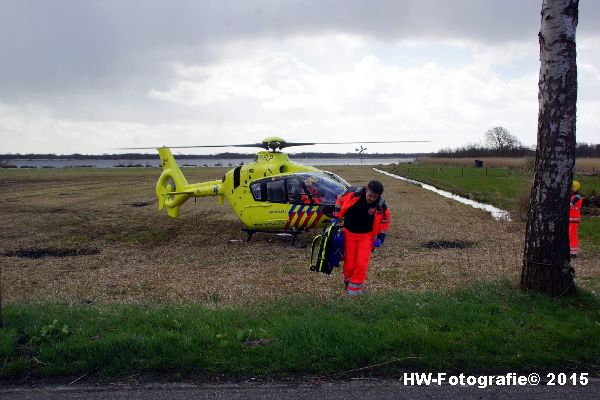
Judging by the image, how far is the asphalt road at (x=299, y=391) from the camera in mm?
4297

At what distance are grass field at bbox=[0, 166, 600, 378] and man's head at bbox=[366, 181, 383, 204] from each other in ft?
4.59

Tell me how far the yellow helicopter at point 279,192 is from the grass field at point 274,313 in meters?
1.02

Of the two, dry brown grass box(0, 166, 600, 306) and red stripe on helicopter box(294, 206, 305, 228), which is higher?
red stripe on helicopter box(294, 206, 305, 228)

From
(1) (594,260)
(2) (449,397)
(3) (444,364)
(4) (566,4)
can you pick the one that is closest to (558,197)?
(4) (566,4)

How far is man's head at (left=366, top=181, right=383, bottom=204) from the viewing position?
6.83 metres

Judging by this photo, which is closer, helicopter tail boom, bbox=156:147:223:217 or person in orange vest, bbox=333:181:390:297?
person in orange vest, bbox=333:181:390:297

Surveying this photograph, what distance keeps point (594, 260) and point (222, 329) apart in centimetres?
918

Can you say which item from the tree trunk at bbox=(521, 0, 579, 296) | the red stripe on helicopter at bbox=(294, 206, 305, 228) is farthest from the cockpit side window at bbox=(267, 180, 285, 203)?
the tree trunk at bbox=(521, 0, 579, 296)

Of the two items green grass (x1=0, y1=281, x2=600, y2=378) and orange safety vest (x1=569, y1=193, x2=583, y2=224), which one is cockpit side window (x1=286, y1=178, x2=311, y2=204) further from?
green grass (x1=0, y1=281, x2=600, y2=378)

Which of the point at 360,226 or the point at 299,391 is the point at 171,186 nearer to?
the point at 360,226

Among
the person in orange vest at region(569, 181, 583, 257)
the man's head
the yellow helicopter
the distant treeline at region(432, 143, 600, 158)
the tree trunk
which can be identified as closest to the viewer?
the tree trunk

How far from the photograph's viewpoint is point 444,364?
4.89 metres

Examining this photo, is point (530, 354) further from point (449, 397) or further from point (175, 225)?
point (175, 225)

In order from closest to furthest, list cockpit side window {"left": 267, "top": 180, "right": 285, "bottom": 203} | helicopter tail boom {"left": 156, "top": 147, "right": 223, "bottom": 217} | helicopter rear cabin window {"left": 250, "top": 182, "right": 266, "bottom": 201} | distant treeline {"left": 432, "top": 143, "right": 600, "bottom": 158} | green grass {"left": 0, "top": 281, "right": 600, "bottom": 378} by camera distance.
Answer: green grass {"left": 0, "top": 281, "right": 600, "bottom": 378} → cockpit side window {"left": 267, "top": 180, "right": 285, "bottom": 203} → helicopter rear cabin window {"left": 250, "top": 182, "right": 266, "bottom": 201} → helicopter tail boom {"left": 156, "top": 147, "right": 223, "bottom": 217} → distant treeline {"left": 432, "top": 143, "right": 600, "bottom": 158}
